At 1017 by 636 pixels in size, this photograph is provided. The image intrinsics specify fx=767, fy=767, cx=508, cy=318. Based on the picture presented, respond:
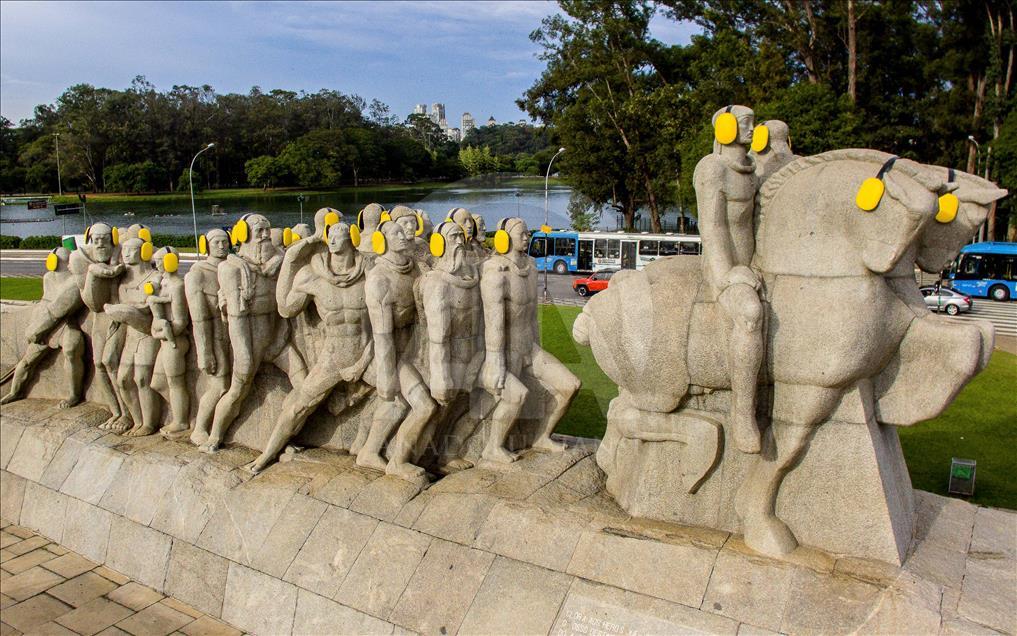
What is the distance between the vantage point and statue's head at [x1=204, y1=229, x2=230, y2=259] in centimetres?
699

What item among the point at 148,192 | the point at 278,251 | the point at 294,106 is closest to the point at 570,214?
the point at 294,106

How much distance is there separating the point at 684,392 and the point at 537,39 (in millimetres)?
32058

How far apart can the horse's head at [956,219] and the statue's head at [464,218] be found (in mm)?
3298

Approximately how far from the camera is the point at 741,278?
4641 millimetres

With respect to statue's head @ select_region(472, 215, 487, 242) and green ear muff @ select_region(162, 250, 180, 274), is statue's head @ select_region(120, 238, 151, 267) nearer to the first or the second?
green ear muff @ select_region(162, 250, 180, 274)

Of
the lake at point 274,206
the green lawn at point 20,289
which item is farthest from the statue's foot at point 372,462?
the green lawn at point 20,289

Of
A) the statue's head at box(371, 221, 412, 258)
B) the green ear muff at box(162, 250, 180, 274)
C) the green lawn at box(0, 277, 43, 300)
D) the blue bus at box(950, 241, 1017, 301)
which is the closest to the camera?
the statue's head at box(371, 221, 412, 258)

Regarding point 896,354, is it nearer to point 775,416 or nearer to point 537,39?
point 775,416

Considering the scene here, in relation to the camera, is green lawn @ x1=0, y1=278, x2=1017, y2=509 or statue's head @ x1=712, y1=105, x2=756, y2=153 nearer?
statue's head @ x1=712, y1=105, x2=756, y2=153

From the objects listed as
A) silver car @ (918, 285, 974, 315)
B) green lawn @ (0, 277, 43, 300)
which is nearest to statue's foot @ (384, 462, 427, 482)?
green lawn @ (0, 277, 43, 300)

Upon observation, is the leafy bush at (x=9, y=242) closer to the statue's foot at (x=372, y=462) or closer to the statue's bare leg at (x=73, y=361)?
the statue's bare leg at (x=73, y=361)

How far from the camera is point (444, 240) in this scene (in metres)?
6.06

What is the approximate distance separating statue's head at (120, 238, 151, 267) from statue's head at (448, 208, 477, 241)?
3441mm

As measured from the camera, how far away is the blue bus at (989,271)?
22438 millimetres
